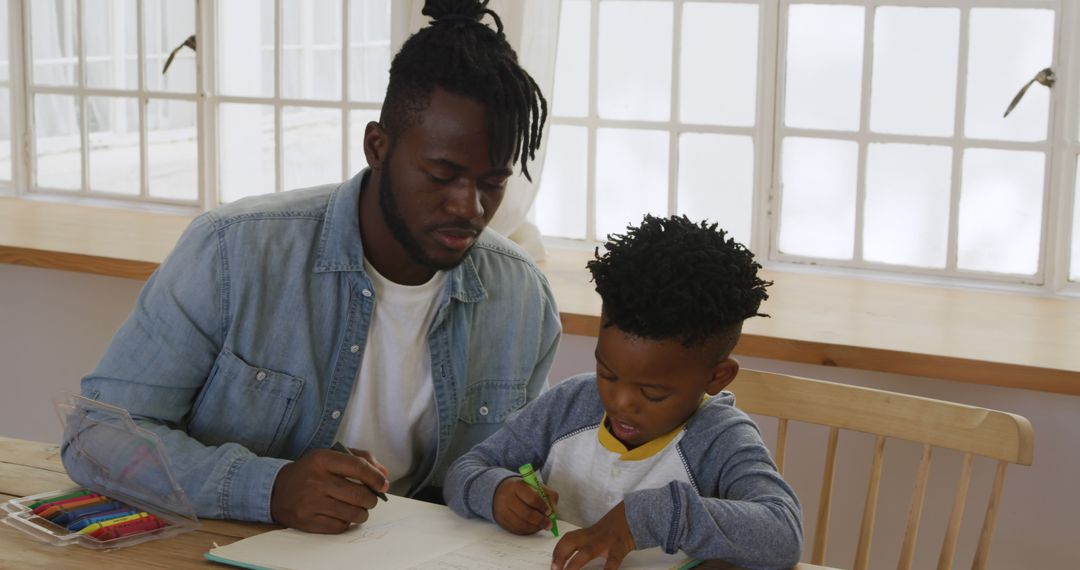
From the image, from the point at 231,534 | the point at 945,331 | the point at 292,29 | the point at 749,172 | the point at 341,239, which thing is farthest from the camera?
the point at 292,29

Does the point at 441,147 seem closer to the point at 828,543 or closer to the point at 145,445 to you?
the point at 145,445

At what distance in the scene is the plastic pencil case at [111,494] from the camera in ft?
4.65

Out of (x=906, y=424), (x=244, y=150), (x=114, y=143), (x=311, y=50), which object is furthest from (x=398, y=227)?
(x=114, y=143)

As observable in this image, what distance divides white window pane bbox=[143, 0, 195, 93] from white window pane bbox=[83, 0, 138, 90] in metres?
0.08

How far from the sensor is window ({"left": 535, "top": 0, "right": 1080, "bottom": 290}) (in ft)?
8.80

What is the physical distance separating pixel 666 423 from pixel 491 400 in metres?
0.46

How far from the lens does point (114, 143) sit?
3.61 m

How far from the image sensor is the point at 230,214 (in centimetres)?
172

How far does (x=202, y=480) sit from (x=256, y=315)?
10.2 inches

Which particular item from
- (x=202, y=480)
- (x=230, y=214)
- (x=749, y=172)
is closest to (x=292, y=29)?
(x=749, y=172)

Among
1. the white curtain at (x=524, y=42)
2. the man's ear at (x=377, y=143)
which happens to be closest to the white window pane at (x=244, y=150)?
the white curtain at (x=524, y=42)

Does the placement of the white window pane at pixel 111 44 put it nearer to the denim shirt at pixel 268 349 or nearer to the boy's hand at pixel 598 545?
the denim shirt at pixel 268 349

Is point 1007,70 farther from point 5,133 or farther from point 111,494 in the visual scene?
point 5,133

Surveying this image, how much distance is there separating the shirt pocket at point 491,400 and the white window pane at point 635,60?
127 centimetres
